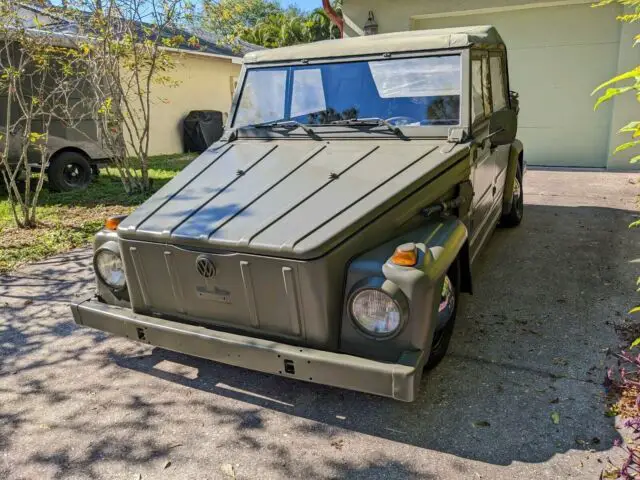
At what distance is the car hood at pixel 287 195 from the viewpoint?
2709mm

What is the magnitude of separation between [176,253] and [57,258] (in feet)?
12.4

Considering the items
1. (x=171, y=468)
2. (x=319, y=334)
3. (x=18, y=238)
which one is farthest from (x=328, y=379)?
(x=18, y=238)

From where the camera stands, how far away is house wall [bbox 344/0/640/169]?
9352 millimetres

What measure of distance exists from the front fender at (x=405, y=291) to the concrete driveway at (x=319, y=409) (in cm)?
53

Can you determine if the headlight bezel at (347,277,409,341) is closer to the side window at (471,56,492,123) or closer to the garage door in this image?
the side window at (471,56,492,123)

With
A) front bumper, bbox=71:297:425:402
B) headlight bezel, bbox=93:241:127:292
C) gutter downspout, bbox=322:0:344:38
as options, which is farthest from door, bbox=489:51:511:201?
gutter downspout, bbox=322:0:344:38

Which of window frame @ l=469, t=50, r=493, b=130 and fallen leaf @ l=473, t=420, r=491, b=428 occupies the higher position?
window frame @ l=469, t=50, r=493, b=130

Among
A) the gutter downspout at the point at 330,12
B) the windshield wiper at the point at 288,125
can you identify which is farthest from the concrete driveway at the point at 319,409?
the gutter downspout at the point at 330,12

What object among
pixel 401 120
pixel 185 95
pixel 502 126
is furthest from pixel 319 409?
pixel 185 95

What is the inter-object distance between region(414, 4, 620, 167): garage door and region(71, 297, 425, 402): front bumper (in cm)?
909

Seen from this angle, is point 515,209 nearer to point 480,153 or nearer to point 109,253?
point 480,153

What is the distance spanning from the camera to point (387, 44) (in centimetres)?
378

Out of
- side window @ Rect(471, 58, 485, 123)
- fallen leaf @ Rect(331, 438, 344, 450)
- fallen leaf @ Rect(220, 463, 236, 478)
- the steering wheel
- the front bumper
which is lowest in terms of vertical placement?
fallen leaf @ Rect(331, 438, 344, 450)

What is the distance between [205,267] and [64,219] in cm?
570
